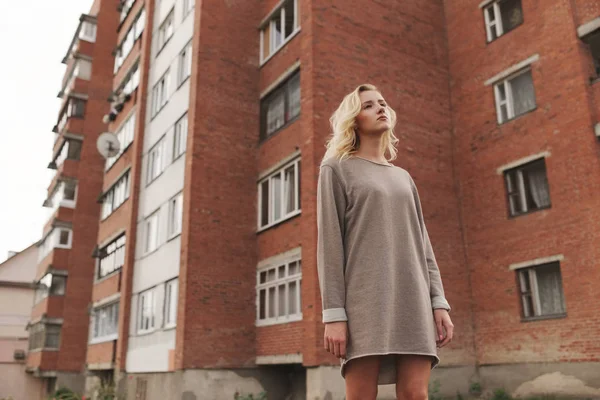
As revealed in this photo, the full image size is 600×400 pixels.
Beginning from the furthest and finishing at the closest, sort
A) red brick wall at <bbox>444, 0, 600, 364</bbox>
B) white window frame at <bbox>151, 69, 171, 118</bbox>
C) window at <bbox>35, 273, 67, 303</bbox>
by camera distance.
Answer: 1. window at <bbox>35, 273, 67, 303</bbox>
2. white window frame at <bbox>151, 69, 171, 118</bbox>
3. red brick wall at <bbox>444, 0, 600, 364</bbox>

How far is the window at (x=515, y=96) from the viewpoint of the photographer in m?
15.1

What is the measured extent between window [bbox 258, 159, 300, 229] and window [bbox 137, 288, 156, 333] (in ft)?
16.6

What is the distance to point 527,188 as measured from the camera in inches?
575

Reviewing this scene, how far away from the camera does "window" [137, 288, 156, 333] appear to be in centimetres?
1834

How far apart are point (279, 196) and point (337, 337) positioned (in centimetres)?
1361

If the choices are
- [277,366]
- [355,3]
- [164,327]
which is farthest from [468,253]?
[164,327]

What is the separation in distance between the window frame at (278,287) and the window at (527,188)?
20.0ft

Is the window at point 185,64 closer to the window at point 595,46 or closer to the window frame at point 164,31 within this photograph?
the window frame at point 164,31

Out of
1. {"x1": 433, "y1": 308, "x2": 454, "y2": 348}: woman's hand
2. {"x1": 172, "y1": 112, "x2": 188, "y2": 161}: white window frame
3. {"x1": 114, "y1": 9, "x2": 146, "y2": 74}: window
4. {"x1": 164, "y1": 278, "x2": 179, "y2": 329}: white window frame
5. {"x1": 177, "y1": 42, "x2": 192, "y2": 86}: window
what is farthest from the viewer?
{"x1": 114, "y1": 9, "x2": 146, "y2": 74}: window

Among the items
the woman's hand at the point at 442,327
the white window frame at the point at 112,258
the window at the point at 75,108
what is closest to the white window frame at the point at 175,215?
the white window frame at the point at 112,258

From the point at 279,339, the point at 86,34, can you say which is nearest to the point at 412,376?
the point at 279,339

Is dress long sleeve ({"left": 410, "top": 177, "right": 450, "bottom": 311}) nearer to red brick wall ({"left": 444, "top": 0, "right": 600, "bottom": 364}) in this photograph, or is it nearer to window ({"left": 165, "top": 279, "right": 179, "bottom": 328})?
red brick wall ({"left": 444, "top": 0, "right": 600, "bottom": 364})

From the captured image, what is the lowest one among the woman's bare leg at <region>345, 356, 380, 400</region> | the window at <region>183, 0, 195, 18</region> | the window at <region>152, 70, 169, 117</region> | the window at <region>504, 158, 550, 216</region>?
the woman's bare leg at <region>345, 356, 380, 400</region>

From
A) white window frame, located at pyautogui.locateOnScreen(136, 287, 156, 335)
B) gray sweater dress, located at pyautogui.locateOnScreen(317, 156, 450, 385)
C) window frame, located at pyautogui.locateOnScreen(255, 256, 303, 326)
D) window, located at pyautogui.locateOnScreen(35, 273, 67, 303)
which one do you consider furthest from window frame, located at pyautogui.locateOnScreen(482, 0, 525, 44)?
window, located at pyautogui.locateOnScreen(35, 273, 67, 303)
